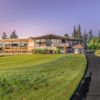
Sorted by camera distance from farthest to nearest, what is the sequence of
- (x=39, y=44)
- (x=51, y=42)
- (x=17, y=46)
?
(x=17, y=46) < (x=39, y=44) < (x=51, y=42)

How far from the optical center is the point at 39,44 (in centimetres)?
14062

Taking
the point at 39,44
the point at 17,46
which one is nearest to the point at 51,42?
the point at 39,44

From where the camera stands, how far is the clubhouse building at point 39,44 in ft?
449

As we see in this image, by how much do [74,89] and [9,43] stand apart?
132m

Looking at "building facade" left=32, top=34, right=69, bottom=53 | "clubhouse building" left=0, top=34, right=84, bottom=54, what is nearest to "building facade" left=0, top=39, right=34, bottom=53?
"clubhouse building" left=0, top=34, right=84, bottom=54

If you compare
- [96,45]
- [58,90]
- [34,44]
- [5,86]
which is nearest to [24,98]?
[58,90]

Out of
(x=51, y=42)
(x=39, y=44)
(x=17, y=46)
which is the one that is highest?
(x=51, y=42)

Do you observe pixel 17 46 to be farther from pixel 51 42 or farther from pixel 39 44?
pixel 51 42

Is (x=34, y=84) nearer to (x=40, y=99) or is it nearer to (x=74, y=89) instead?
(x=74, y=89)

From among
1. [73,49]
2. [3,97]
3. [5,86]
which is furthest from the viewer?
[73,49]

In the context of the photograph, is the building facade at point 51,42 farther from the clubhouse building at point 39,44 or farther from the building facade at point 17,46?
the building facade at point 17,46

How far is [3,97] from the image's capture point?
17.1 meters

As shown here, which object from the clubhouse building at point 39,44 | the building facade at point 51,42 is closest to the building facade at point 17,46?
the clubhouse building at point 39,44

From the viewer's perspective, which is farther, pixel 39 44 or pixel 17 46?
pixel 17 46
